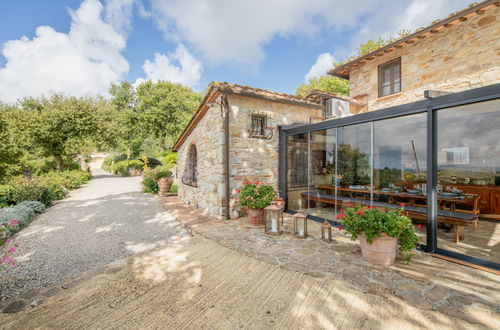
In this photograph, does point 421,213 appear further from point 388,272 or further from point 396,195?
point 388,272

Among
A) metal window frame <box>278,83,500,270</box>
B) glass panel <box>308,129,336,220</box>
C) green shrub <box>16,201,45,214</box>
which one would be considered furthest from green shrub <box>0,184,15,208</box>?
metal window frame <box>278,83,500,270</box>

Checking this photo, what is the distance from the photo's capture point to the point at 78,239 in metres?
4.88

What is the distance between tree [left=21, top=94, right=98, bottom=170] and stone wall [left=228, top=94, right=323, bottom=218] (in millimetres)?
17601

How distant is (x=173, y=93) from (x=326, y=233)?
26.0 meters

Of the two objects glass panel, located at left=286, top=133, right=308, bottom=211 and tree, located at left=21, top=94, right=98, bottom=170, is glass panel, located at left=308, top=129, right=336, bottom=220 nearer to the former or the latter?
glass panel, located at left=286, top=133, right=308, bottom=211

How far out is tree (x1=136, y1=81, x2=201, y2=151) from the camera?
84.6 feet

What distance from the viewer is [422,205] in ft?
18.2

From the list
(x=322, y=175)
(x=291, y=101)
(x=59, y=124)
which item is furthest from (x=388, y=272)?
(x=59, y=124)

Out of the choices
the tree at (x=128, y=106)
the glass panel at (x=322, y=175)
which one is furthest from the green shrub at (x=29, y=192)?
the tree at (x=128, y=106)

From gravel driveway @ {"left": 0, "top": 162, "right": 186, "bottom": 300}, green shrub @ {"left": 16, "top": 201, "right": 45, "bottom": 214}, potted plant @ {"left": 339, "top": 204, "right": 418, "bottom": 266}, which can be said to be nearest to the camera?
potted plant @ {"left": 339, "top": 204, "right": 418, "bottom": 266}

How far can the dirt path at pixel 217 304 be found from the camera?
6.93 feet

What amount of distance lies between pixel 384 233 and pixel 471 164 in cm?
573

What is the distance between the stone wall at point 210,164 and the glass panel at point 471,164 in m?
5.17

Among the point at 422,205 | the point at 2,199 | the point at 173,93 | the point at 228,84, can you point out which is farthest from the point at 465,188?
the point at 173,93
